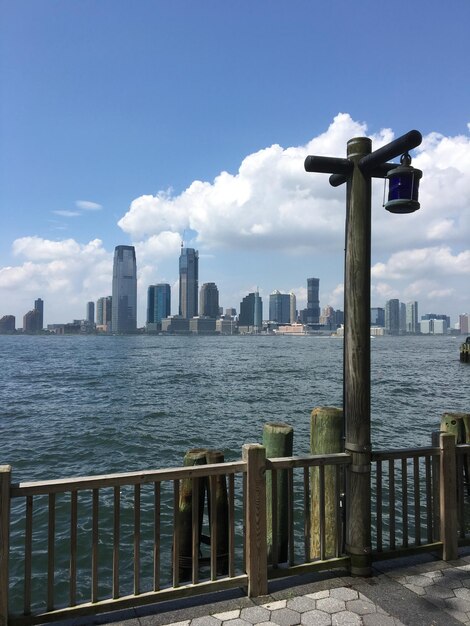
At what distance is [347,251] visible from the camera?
186 inches

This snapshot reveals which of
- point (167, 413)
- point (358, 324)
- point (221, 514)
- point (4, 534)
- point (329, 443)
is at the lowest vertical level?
point (167, 413)

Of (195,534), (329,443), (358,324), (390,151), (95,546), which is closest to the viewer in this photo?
(95,546)

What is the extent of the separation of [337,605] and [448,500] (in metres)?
1.73

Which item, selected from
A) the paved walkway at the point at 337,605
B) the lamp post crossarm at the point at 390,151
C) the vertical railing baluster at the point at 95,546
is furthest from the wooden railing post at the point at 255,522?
the lamp post crossarm at the point at 390,151

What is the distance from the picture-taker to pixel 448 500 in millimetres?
4895

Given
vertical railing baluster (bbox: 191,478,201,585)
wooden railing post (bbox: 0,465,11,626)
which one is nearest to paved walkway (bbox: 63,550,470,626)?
vertical railing baluster (bbox: 191,478,201,585)

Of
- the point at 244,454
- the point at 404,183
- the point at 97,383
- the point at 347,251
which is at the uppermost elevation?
the point at 404,183

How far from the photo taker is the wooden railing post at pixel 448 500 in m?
4.89

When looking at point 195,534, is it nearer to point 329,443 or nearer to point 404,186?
point 329,443

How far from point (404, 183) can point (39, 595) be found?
8.19 m

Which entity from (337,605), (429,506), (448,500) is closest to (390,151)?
(448,500)

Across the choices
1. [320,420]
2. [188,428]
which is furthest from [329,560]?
[188,428]

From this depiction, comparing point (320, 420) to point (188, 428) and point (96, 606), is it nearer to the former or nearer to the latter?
point (96, 606)

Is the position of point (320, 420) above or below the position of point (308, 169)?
below
